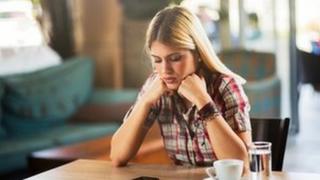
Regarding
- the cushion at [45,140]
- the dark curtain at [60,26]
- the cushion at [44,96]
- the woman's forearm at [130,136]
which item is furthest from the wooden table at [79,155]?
the dark curtain at [60,26]

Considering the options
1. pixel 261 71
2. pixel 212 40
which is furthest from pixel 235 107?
pixel 212 40

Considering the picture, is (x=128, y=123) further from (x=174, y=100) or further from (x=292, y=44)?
(x=292, y=44)

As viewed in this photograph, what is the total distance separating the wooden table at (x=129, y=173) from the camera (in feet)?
6.12

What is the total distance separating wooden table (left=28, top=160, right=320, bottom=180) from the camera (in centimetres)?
187

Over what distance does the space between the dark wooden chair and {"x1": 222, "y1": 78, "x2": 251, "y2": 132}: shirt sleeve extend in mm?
133

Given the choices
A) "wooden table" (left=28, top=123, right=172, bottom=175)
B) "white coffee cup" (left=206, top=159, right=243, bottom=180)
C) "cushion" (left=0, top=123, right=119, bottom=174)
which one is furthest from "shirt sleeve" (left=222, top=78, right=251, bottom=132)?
"cushion" (left=0, top=123, right=119, bottom=174)

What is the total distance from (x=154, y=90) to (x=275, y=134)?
0.49 metres

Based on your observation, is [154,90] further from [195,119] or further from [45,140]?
[45,140]

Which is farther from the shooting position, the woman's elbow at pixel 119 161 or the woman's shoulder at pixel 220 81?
the woman's elbow at pixel 119 161

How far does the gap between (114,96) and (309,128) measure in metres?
1.92

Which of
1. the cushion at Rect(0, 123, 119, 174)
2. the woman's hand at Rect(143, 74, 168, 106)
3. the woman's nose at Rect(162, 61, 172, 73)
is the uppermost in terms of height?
the woman's nose at Rect(162, 61, 172, 73)

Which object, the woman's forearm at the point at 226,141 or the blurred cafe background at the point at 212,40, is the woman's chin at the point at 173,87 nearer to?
the woman's forearm at the point at 226,141

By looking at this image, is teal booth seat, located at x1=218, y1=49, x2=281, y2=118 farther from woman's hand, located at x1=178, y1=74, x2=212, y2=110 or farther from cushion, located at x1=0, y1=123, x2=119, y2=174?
woman's hand, located at x1=178, y1=74, x2=212, y2=110

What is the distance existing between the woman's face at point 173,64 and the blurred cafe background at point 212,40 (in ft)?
10.2
